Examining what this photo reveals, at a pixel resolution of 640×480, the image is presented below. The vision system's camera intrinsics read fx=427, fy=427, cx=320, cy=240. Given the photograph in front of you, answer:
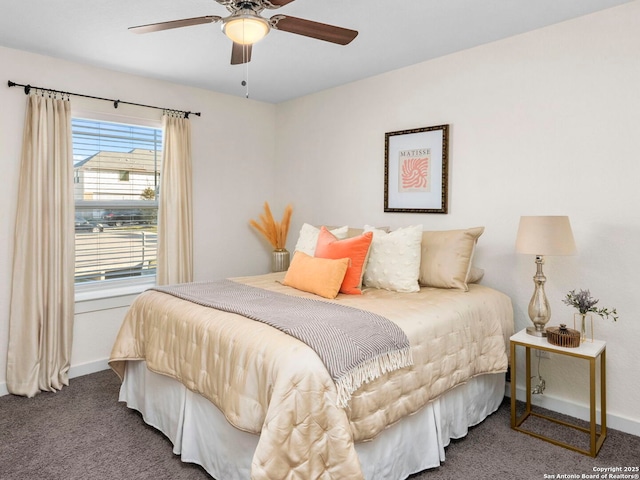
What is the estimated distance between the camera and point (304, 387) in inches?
63.4

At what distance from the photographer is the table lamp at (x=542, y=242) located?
7.86 feet

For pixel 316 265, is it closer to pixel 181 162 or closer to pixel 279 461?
pixel 279 461

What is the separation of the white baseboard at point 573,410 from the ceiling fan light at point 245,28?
275 cm

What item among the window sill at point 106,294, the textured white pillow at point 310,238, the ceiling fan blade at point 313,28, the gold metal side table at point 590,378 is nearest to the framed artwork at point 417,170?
the textured white pillow at point 310,238

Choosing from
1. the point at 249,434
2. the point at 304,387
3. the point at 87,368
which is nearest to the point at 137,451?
the point at 249,434

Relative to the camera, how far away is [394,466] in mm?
2023

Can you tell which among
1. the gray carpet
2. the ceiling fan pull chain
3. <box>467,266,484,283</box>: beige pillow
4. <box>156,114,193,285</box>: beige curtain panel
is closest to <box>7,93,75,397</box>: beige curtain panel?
the gray carpet

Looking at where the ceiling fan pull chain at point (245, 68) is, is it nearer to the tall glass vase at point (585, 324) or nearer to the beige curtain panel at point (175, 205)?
the beige curtain panel at point (175, 205)

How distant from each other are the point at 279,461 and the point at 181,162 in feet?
9.83

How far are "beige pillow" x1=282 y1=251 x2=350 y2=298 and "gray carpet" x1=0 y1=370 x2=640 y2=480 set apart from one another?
3.65ft

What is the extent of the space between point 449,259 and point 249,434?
1.69 m

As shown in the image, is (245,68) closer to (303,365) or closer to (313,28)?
(313,28)

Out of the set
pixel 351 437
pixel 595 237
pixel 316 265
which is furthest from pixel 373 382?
pixel 595 237

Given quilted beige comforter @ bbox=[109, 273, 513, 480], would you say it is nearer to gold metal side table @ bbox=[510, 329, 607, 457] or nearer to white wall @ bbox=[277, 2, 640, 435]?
gold metal side table @ bbox=[510, 329, 607, 457]
